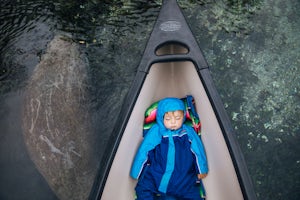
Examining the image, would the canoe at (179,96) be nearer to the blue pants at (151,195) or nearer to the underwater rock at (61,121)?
the blue pants at (151,195)

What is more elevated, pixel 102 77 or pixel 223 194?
pixel 102 77

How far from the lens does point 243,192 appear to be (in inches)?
74.9

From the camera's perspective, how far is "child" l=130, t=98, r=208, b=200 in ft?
7.25

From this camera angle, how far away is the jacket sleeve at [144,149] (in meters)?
2.26

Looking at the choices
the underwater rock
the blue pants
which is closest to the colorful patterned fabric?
the blue pants

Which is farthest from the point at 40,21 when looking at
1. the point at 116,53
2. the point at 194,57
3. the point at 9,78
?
the point at 194,57

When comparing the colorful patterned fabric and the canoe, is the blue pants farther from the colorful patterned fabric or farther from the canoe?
the colorful patterned fabric

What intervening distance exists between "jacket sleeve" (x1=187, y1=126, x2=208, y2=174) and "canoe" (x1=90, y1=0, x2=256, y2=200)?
0.11ft

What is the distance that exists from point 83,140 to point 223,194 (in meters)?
1.21

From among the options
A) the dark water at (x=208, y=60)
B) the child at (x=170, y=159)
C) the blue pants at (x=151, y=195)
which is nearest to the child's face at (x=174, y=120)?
the child at (x=170, y=159)

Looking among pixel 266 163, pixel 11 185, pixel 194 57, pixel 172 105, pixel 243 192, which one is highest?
pixel 194 57

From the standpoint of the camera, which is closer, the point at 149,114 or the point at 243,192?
the point at 243,192

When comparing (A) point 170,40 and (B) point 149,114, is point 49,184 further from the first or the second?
(A) point 170,40

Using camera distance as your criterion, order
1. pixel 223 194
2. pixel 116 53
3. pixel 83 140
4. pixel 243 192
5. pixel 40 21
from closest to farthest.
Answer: pixel 243 192 → pixel 223 194 → pixel 83 140 → pixel 116 53 → pixel 40 21
